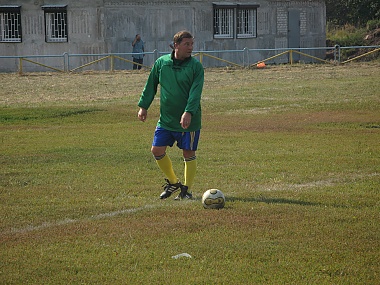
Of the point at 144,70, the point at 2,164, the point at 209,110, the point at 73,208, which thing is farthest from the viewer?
Answer: the point at 144,70

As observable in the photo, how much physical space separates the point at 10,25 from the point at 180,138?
3336cm

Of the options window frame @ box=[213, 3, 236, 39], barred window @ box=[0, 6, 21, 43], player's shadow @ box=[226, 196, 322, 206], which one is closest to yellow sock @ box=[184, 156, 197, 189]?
player's shadow @ box=[226, 196, 322, 206]

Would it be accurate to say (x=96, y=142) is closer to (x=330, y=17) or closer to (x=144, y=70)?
(x=144, y=70)

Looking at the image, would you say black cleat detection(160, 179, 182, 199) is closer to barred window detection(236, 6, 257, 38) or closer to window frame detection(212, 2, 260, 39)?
window frame detection(212, 2, 260, 39)

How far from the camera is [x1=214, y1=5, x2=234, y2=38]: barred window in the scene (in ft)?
141

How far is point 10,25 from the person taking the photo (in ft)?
134

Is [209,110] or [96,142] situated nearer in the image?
[96,142]

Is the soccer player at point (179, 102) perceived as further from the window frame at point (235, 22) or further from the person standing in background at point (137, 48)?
the window frame at point (235, 22)

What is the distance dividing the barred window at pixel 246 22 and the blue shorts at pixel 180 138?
34596mm

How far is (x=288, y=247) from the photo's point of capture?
676 cm

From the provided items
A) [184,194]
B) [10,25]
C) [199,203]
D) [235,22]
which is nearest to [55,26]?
[10,25]

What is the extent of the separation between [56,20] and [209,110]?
2119 centimetres

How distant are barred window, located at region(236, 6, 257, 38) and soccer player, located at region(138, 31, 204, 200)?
113 feet

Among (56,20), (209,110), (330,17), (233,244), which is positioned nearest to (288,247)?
(233,244)
